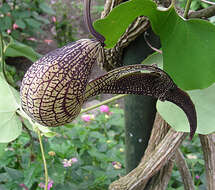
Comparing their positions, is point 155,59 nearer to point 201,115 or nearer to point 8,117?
point 201,115

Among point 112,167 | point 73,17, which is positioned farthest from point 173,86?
point 73,17

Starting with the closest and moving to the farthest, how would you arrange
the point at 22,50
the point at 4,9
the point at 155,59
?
1. the point at 155,59
2. the point at 22,50
3. the point at 4,9

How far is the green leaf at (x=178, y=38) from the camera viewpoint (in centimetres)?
34

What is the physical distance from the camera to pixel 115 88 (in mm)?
361

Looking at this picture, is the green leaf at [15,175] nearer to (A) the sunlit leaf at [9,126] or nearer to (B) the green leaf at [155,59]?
(A) the sunlit leaf at [9,126]

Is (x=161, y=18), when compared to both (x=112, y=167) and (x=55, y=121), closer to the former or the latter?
(x=55, y=121)

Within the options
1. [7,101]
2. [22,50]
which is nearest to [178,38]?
[7,101]

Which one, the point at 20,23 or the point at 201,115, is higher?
the point at 201,115

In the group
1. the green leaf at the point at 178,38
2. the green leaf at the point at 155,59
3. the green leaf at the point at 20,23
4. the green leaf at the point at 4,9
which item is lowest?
the green leaf at the point at 20,23

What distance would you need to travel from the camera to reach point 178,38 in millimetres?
365

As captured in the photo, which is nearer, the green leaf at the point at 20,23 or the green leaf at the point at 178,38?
the green leaf at the point at 178,38

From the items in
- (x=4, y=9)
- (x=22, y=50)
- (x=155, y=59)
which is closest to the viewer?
(x=155, y=59)

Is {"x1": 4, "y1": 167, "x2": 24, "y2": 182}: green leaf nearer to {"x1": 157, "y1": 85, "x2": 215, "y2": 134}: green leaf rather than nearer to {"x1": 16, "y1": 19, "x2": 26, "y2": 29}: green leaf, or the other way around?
{"x1": 157, "y1": 85, "x2": 215, "y2": 134}: green leaf

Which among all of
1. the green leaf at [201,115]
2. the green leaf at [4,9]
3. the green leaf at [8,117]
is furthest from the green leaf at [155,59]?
the green leaf at [4,9]
